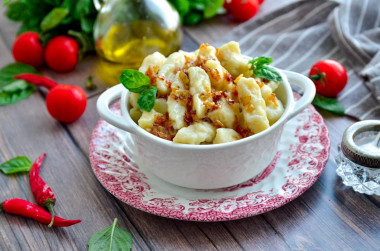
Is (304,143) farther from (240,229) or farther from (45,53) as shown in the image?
(45,53)

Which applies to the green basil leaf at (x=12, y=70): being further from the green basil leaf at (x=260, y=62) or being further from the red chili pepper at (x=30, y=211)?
the green basil leaf at (x=260, y=62)

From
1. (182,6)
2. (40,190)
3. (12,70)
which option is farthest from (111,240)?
(182,6)

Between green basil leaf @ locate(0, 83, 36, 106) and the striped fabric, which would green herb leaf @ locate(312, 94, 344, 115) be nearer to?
the striped fabric

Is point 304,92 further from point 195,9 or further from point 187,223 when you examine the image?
point 195,9

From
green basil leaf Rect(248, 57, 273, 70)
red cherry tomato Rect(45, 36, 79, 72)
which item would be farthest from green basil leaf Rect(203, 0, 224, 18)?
green basil leaf Rect(248, 57, 273, 70)

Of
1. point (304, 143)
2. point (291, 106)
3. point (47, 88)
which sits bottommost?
point (47, 88)

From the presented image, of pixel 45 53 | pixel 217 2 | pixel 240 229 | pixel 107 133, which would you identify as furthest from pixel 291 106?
pixel 45 53
